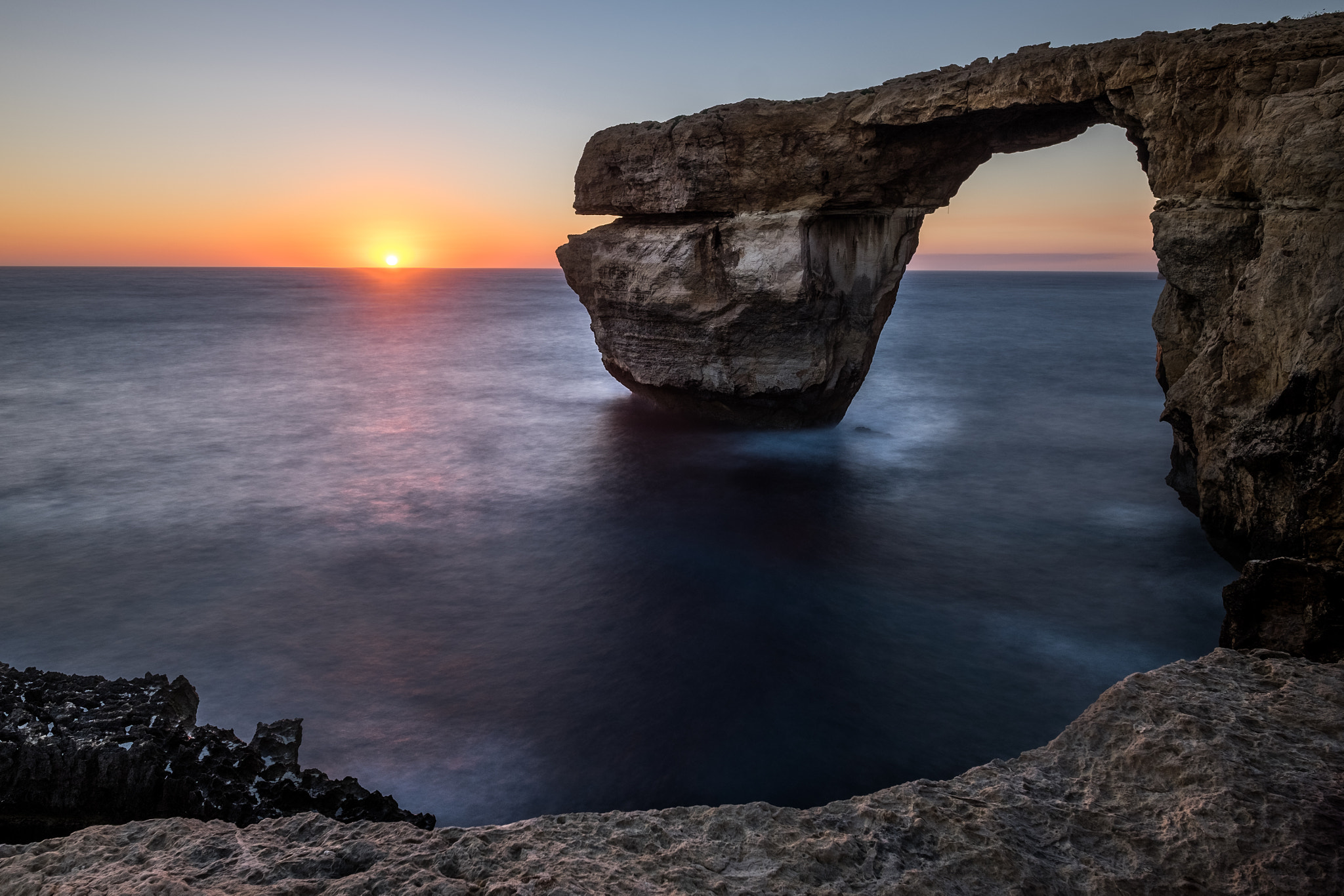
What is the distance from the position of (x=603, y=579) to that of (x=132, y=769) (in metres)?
4.51

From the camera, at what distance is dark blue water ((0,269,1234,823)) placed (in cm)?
550

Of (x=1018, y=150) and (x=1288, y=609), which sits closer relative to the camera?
(x=1288, y=609)

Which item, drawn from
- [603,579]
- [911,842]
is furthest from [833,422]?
[911,842]

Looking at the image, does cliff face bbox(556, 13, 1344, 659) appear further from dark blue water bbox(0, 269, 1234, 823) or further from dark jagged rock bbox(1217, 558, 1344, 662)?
dark blue water bbox(0, 269, 1234, 823)

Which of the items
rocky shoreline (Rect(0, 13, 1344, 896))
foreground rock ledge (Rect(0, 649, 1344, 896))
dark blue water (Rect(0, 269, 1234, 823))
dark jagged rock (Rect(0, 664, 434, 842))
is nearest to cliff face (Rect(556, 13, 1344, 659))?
rocky shoreline (Rect(0, 13, 1344, 896))

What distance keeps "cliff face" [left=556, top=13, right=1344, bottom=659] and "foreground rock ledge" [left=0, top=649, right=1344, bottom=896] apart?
1466 millimetres

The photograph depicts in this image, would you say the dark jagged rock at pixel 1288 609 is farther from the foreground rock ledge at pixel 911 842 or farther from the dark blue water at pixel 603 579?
the dark blue water at pixel 603 579

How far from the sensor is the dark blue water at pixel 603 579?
5.50 meters

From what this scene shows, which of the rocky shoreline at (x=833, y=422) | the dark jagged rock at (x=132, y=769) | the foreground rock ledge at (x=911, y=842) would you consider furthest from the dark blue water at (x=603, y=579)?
the foreground rock ledge at (x=911, y=842)

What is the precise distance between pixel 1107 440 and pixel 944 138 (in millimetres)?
5958

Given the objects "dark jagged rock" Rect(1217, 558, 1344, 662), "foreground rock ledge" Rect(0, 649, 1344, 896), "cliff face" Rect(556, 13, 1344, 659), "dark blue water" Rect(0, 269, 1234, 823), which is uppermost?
"cliff face" Rect(556, 13, 1344, 659)

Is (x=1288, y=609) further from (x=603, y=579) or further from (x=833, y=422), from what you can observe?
(x=833, y=422)

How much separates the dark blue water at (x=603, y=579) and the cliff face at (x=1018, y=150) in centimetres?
120

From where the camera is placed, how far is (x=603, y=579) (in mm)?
7957
